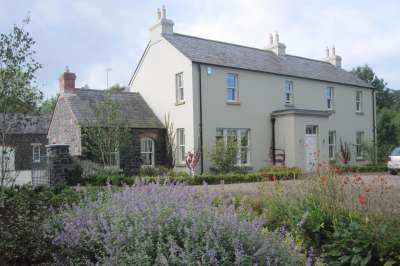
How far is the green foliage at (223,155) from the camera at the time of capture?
65.1 ft

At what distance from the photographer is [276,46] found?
27.0 metres

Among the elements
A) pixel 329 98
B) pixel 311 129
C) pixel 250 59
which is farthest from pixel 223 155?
pixel 329 98

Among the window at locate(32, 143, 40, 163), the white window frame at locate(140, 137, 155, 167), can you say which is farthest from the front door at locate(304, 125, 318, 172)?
the window at locate(32, 143, 40, 163)

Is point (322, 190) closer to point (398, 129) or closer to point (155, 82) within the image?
point (155, 82)

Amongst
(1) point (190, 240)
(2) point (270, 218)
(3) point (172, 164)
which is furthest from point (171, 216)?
(3) point (172, 164)

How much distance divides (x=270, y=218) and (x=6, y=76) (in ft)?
20.8

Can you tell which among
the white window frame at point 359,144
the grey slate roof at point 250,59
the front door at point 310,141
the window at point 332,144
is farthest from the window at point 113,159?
the white window frame at point 359,144

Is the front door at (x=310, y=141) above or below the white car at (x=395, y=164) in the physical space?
above

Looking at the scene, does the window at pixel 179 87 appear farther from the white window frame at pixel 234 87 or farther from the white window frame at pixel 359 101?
the white window frame at pixel 359 101

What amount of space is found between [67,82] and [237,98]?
367 inches

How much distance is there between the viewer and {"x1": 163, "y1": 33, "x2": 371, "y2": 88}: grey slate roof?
2169 cm

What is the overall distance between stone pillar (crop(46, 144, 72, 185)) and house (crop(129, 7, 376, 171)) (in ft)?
21.0

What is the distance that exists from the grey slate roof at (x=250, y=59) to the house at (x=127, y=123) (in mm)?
4270

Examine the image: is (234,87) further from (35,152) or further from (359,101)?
(35,152)
